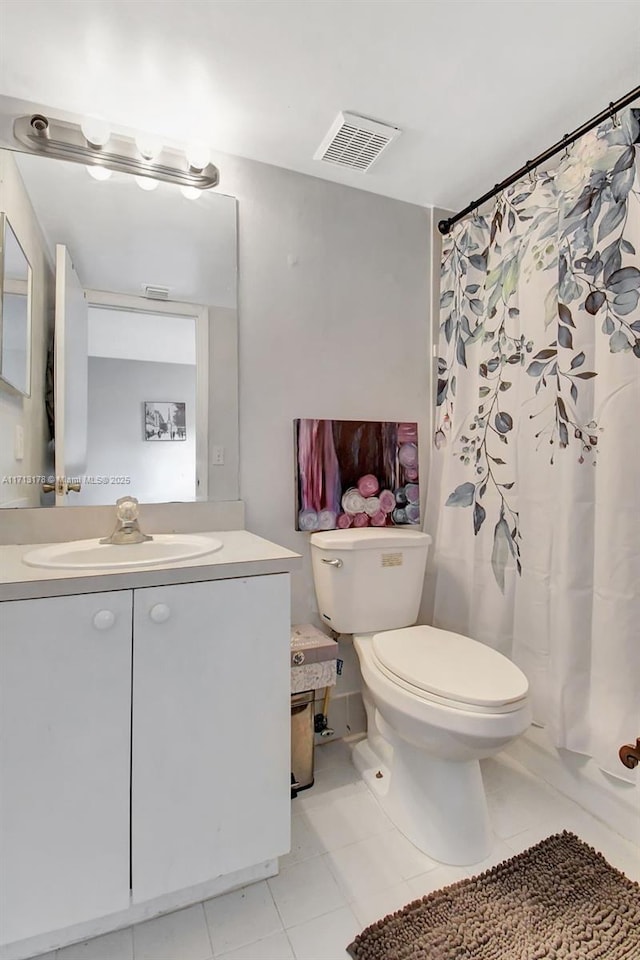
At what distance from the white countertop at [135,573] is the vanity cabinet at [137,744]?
0.02m

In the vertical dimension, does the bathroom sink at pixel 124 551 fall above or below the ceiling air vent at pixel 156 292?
below

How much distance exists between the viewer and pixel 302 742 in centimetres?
153

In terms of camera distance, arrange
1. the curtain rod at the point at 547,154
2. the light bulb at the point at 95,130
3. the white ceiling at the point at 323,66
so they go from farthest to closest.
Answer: the light bulb at the point at 95,130, the curtain rod at the point at 547,154, the white ceiling at the point at 323,66

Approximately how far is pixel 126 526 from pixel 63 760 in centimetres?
59

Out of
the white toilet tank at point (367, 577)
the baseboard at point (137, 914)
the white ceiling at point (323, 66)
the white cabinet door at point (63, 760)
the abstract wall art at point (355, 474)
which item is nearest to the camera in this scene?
the white cabinet door at point (63, 760)

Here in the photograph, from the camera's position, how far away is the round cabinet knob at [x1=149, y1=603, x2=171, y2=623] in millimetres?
980

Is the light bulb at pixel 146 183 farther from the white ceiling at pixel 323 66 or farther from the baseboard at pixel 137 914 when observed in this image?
the baseboard at pixel 137 914

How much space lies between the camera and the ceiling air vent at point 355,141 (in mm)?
1449

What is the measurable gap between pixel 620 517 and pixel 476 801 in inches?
33.4

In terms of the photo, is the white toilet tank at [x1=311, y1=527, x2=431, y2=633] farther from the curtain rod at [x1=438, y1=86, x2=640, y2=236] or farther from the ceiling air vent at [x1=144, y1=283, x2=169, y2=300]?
the curtain rod at [x1=438, y1=86, x2=640, y2=236]

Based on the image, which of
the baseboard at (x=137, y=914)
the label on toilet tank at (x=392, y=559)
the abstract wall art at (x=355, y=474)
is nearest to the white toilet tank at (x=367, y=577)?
the label on toilet tank at (x=392, y=559)

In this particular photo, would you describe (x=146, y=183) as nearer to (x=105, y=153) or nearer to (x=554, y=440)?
(x=105, y=153)

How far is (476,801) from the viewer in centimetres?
129

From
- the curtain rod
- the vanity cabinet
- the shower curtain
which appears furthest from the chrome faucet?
the curtain rod
